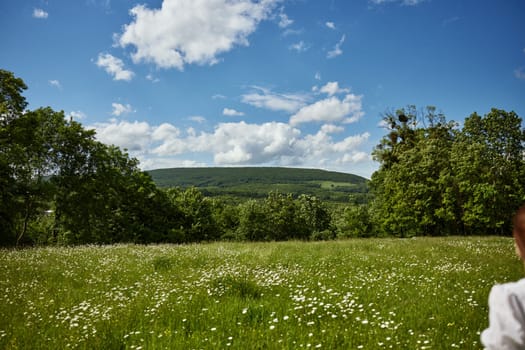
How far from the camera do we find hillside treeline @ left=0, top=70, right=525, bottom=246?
24016 mm

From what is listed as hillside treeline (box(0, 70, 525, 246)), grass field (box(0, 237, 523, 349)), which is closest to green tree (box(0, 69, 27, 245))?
hillside treeline (box(0, 70, 525, 246))

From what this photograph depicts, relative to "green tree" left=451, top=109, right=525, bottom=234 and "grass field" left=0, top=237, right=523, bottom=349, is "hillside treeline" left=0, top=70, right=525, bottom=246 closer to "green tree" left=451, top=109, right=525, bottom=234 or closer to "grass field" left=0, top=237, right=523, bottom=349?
"green tree" left=451, top=109, right=525, bottom=234

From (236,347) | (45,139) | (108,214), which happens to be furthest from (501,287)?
(108,214)

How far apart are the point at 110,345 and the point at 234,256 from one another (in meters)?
7.56

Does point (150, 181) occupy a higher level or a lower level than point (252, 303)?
higher

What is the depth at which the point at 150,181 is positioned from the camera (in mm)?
47438

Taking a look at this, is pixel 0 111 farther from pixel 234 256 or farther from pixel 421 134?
pixel 421 134

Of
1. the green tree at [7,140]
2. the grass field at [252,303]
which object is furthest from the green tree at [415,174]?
the green tree at [7,140]

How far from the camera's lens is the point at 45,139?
31250 mm

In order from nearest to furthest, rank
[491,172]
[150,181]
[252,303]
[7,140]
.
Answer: [252,303] → [7,140] → [491,172] → [150,181]

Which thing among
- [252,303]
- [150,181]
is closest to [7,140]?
[252,303]

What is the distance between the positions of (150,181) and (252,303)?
44.8 metres

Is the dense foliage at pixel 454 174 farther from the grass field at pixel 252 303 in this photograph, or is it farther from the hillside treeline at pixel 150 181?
the grass field at pixel 252 303

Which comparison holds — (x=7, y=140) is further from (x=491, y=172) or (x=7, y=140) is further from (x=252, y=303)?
(x=491, y=172)
